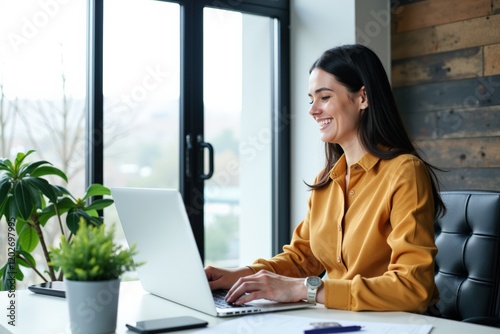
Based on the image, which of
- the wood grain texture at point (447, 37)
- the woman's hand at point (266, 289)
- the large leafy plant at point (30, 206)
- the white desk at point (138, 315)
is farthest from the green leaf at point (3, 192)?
the wood grain texture at point (447, 37)

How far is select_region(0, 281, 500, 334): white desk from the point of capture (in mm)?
1300

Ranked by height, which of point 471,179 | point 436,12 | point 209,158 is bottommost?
point 471,179

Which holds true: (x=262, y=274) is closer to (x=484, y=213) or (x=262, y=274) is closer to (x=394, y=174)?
(x=394, y=174)

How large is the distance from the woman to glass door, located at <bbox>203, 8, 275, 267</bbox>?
1.36m

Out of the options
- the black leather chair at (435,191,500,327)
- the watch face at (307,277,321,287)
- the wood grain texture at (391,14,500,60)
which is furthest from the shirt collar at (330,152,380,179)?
the wood grain texture at (391,14,500,60)

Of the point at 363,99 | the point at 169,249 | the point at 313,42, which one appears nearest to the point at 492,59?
the point at 313,42

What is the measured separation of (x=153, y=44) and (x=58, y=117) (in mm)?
→ 611

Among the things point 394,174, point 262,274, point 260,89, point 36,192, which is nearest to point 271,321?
point 262,274

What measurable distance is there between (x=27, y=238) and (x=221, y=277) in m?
1.15

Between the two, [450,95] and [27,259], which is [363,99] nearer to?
[450,95]

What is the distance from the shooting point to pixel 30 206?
2.38 m

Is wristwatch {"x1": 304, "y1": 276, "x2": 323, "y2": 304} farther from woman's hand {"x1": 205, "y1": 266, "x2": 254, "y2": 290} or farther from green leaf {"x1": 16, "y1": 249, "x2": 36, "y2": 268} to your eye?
green leaf {"x1": 16, "y1": 249, "x2": 36, "y2": 268}

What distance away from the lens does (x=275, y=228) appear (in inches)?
141

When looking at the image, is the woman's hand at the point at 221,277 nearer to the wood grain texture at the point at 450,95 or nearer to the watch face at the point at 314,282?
the watch face at the point at 314,282
